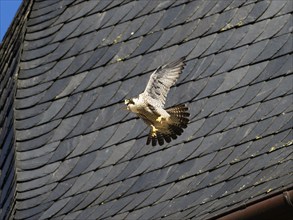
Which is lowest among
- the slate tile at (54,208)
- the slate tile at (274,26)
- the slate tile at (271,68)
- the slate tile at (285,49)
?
the slate tile at (54,208)

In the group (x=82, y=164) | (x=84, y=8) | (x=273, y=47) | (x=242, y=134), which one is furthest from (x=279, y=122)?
(x=84, y=8)

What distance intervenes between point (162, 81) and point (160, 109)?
0.30 meters

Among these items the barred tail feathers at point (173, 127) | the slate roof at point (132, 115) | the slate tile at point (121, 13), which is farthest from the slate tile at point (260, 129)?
the slate tile at point (121, 13)

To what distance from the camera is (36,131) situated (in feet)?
60.0

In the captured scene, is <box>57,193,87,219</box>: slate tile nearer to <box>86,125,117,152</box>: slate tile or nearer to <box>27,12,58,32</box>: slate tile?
<box>86,125,117,152</box>: slate tile

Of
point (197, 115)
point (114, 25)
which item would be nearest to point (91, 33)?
point (114, 25)

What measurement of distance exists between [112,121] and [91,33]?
1316 mm

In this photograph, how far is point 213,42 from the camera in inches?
721

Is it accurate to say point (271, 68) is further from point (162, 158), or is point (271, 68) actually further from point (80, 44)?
point (80, 44)

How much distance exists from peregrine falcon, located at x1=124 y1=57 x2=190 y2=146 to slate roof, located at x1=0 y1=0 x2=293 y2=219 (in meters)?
0.24

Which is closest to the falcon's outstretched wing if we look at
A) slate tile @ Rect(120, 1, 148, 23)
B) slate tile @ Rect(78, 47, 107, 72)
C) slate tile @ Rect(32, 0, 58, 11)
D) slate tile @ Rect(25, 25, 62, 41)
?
slate tile @ Rect(78, 47, 107, 72)

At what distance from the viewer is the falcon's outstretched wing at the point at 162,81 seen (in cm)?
1709

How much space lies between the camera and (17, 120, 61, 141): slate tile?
18.2 m

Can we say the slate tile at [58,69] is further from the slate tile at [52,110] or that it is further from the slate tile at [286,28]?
the slate tile at [286,28]
